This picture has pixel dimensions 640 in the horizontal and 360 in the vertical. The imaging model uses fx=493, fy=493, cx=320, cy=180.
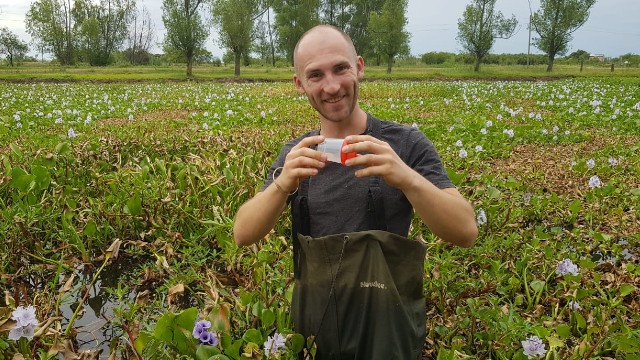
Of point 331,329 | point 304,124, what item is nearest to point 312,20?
point 304,124

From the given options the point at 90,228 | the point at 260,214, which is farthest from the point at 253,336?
the point at 90,228

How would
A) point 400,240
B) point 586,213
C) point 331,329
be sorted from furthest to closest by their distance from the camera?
point 586,213, point 331,329, point 400,240

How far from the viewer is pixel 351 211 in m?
1.86

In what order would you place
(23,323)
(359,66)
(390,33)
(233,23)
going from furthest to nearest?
(390,33), (233,23), (359,66), (23,323)

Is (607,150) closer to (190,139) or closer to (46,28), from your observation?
(190,139)

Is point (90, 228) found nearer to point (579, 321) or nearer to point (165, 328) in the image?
point (165, 328)

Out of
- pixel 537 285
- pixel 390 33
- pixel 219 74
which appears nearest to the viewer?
pixel 537 285

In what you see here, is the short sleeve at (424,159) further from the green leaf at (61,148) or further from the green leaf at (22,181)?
the green leaf at (61,148)

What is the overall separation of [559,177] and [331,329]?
12.8 feet

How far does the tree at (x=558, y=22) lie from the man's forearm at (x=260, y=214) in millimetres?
49247

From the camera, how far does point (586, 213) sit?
3.87 metres

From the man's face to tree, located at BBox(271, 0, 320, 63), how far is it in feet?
153

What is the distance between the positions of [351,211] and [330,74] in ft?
1.70

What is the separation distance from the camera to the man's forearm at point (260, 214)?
5.80 feet
